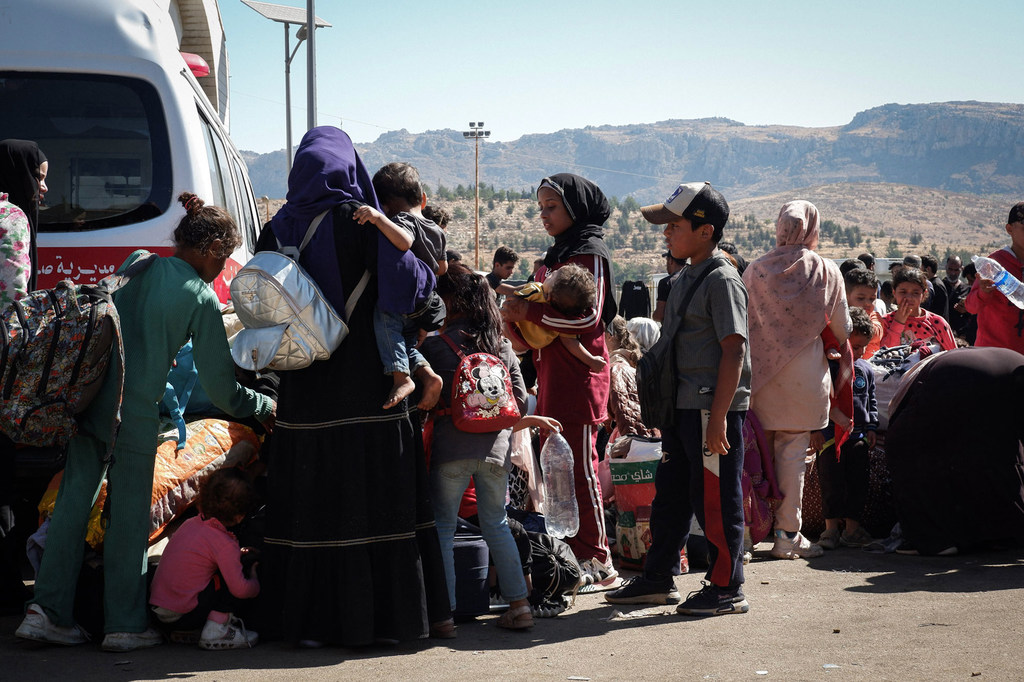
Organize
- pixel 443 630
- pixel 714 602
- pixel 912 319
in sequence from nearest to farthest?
1. pixel 443 630
2. pixel 714 602
3. pixel 912 319

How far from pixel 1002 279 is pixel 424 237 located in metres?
4.50

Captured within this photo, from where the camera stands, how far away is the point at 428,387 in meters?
4.56

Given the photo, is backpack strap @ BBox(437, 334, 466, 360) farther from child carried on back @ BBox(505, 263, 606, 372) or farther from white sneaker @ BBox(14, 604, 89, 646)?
white sneaker @ BBox(14, 604, 89, 646)

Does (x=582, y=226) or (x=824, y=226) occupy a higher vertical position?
(x=824, y=226)

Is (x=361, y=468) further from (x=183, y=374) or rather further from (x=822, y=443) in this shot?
(x=822, y=443)

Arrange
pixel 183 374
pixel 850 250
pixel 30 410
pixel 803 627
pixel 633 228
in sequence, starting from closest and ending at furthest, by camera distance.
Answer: pixel 30 410
pixel 803 627
pixel 183 374
pixel 850 250
pixel 633 228

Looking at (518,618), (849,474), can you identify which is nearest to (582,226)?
(518,618)

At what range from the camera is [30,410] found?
13.8 feet

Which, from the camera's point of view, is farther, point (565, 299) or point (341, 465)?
point (565, 299)

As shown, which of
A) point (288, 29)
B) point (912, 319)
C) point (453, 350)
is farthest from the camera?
point (288, 29)

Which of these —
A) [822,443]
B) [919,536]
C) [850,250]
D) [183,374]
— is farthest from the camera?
[850,250]

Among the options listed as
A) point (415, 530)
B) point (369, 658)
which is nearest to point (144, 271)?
point (415, 530)

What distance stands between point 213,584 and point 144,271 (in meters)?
1.43

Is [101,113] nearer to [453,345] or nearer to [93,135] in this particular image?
[93,135]
